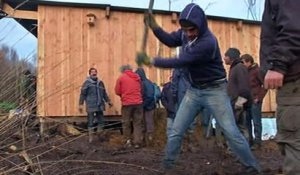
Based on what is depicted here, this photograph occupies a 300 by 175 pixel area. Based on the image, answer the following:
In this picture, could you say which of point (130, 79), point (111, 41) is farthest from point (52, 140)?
point (111, 41)

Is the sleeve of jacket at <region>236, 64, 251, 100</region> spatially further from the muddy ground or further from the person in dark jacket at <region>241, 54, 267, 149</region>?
the muddy ground

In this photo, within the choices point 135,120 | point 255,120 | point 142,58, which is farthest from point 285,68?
point 135,120

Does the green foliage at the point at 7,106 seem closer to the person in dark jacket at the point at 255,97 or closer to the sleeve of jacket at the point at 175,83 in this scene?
the sleeve of jacket at the point at 175,83

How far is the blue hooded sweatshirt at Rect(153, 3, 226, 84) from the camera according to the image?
5.95 meters

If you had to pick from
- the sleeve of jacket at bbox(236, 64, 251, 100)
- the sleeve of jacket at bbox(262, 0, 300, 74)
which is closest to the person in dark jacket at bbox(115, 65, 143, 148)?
the sleeve of jacket at bbox(236, 64, 251, 100)

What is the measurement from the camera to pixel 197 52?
19.6 ft

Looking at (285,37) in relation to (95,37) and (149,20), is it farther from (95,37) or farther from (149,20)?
(95,37)

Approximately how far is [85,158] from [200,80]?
192cm

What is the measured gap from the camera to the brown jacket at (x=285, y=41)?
354 centimetres

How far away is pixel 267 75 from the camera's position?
3637mm

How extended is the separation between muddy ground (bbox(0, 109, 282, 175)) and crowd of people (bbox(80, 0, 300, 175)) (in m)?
0.35

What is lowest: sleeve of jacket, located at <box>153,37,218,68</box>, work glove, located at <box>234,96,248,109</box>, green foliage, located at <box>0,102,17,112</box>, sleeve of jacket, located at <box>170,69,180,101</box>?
work glove, located at <box>234,96,248,109</box>

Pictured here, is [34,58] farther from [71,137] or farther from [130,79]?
[130,79]

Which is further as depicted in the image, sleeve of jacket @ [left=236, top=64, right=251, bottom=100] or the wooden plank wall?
the wooden plank wall
